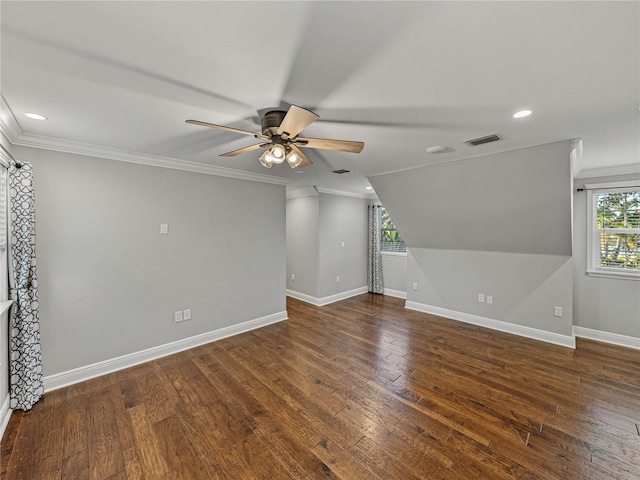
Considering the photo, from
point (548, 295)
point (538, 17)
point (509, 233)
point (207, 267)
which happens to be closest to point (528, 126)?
point (538, 17)

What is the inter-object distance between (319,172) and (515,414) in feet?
11.1

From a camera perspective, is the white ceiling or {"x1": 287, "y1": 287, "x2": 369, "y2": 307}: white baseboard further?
{"x1": 287, "y1": 287, "x2": 369, "y2": 307}: white baseboard

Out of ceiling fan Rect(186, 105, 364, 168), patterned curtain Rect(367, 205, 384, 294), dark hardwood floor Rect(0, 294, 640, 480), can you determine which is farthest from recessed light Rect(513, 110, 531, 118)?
patterned curtain Rect(367, 205, 384, 294)

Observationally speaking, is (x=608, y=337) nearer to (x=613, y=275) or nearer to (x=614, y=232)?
(x=613, y=275)

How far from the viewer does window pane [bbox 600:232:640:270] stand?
353 cm

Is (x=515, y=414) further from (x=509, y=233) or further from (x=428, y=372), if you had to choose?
(x=509, y=233)

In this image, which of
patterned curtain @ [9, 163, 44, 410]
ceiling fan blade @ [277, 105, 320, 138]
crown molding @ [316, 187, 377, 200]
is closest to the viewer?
ceiling fan blade @ [277, 105, 320, 138]

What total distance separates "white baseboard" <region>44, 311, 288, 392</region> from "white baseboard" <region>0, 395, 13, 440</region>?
35cm

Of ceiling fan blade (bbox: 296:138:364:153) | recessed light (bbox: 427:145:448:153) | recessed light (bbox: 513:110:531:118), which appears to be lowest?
ceiling fan blade (bbox: 296:138:364:153)

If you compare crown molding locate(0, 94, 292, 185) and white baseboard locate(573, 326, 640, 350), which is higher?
crown molding locate(0, 94, 292, 185)

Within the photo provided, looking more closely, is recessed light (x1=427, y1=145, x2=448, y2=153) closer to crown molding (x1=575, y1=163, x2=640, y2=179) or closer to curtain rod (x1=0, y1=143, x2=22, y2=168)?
crown molding (x1=575, y1=163, x2=640, y2=179)

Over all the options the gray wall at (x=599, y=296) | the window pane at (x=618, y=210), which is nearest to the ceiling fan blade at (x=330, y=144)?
the gray wall at (x=599, y=296)

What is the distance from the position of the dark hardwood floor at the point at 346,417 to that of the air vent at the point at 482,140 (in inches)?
94.4

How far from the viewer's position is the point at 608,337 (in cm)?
362
